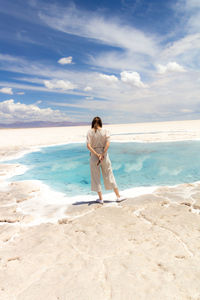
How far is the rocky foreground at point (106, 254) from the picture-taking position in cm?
220

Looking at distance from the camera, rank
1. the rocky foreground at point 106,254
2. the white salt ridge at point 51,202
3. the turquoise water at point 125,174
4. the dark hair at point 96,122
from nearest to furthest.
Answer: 1. the rocky foreground at point 106,254
2. the white salt ridge at point 51,202
3. the dark hair at point 96,122
4. the turquoise water at point 125,174

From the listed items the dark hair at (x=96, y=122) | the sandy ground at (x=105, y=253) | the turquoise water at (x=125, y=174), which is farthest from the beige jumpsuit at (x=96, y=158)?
the turquoise water at (x=125, y=174)

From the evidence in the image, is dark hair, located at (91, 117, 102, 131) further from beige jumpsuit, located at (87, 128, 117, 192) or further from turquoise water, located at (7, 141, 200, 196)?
turquoise water, located at (7, 141, 200, 196)

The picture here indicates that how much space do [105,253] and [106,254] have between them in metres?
0.03

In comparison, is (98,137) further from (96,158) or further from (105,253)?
(105,253)

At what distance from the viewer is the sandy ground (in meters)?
2.21

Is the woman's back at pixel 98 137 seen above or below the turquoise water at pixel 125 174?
above

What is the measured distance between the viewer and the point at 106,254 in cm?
285

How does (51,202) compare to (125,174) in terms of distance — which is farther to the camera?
(125,174)

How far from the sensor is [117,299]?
2.07m

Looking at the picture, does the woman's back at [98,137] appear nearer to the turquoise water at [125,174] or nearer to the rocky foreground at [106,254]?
the rocky foreground at [106,254]

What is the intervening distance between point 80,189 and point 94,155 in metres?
2.32

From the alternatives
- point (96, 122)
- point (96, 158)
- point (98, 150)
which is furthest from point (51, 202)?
point (96, 122)

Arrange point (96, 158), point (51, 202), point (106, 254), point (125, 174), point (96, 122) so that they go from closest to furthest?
point (106, 254)
point (96, 122)
point (96, 158)
point (51, 202)
point (125, 174)
